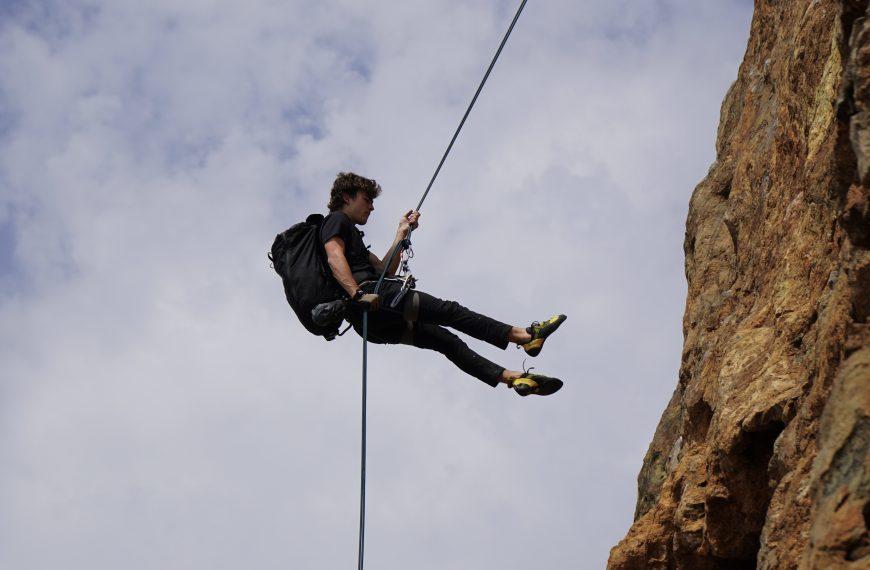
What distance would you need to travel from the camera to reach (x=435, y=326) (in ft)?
31.6

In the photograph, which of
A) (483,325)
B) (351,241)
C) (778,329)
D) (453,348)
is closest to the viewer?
(778,329)

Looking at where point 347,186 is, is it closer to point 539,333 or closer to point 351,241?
point 351,241

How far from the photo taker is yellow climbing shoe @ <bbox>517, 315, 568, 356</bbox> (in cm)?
905

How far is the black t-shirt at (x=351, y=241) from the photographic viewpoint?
9.69m

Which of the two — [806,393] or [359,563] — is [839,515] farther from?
[359,563]

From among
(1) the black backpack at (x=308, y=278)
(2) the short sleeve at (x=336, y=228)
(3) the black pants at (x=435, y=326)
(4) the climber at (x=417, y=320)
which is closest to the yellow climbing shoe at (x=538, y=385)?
(4) the climber at (x=417, y=320)

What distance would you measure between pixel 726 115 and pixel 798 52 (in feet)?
Answer: 9.99

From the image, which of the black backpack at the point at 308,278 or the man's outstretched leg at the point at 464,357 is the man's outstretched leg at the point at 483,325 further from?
the black backpack at the point at 308,278

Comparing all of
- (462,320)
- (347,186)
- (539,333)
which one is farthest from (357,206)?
(539,333)

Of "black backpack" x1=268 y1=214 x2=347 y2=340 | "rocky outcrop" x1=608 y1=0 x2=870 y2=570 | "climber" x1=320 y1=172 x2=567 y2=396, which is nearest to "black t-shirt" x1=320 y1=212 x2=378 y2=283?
"climber" x1=320 y1=172 x2=567 y2=396

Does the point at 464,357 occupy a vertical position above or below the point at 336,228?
below

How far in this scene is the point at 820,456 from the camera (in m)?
5.08

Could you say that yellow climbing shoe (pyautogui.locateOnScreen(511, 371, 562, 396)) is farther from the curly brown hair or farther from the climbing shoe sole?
the curly brown hair

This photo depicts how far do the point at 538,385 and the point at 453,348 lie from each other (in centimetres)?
96
